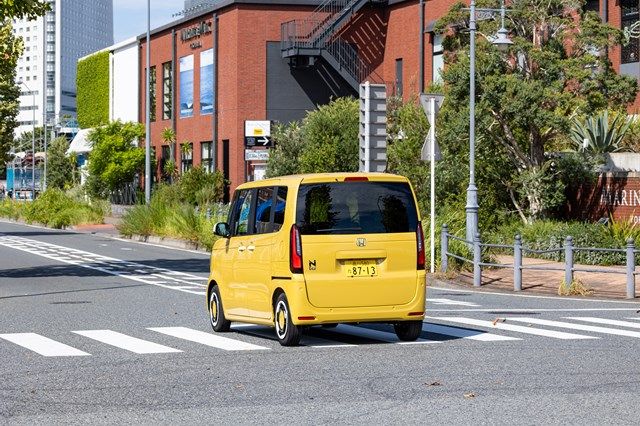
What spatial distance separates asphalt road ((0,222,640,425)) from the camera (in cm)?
961

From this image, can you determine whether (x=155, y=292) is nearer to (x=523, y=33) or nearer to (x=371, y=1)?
(x=523, y=33)

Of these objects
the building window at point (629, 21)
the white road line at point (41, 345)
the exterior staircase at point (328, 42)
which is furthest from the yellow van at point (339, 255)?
the exterior staircase at point (328, 42)

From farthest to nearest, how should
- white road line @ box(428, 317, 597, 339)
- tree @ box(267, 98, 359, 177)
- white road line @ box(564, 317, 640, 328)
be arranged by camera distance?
1. tree @ box(267, 98, 359, 177)
2. white road line @ box(564, 317, 640, 328)
3. white road line @ box(428, 317, 597, 339)

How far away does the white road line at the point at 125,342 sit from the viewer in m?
13.7

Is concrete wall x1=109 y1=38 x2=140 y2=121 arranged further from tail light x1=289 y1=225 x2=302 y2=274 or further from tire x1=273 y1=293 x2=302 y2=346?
tail light x1=289 y1=225 x2=302 y2=274

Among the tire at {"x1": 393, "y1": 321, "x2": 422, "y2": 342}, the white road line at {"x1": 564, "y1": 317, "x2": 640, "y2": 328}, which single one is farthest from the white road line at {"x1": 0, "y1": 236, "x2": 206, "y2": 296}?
the tire at {"x1": 393, "y1": 321, "x2": 422, "y2": 342}

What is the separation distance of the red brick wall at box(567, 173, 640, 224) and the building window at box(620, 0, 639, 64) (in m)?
12.2

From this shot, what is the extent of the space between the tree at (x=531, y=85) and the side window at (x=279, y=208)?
58.1ft

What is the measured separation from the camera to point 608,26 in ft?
108

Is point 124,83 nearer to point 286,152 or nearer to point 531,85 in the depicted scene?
point 286,152

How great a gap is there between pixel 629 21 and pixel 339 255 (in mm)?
34998

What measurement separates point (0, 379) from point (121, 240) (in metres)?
35.5

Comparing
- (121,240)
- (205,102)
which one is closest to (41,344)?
(121,240)

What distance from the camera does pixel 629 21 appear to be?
46.4m
